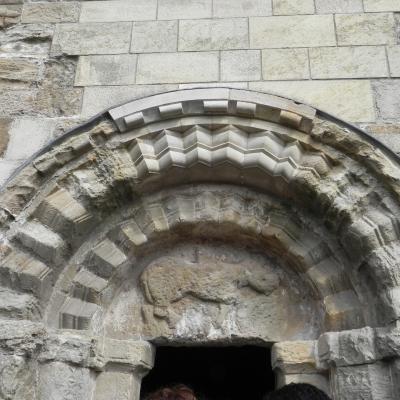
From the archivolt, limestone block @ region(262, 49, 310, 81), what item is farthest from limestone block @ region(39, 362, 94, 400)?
limestone block @ region(262, 49, 310, 81)

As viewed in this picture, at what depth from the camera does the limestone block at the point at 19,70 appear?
3.36m

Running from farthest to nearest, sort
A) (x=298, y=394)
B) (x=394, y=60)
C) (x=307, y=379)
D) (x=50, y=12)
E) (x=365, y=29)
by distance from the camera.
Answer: (x=50, y=12)
(x=365, y=29)
(x=394, y=60)
(x=307, y=379)
(x=298, y=394)

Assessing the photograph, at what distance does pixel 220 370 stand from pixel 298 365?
1.69 meters

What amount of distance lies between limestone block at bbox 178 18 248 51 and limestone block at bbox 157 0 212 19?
6 cm

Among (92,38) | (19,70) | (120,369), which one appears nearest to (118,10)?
(92,38)

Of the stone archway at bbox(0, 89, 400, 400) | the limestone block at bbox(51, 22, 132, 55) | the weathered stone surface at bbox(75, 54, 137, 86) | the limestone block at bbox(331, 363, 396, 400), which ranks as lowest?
the limestone block at bbox(331, 363, 396, 400)

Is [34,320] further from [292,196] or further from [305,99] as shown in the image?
[305,99]

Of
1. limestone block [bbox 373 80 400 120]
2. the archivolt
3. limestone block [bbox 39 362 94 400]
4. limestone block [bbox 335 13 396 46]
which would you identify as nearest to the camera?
limestone block [bbox 39 362 94 400]

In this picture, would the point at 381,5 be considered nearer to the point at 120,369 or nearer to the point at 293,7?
the point at 293,7

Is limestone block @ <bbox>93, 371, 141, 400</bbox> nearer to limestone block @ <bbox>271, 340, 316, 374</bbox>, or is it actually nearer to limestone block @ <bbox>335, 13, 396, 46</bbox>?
limestone block @ <bbox>271, 340, 316, 374</bbox>

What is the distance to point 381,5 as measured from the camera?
3.40 m

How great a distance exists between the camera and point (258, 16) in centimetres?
343

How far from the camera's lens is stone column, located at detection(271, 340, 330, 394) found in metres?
2.84

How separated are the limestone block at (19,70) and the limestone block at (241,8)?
1.29 meters
